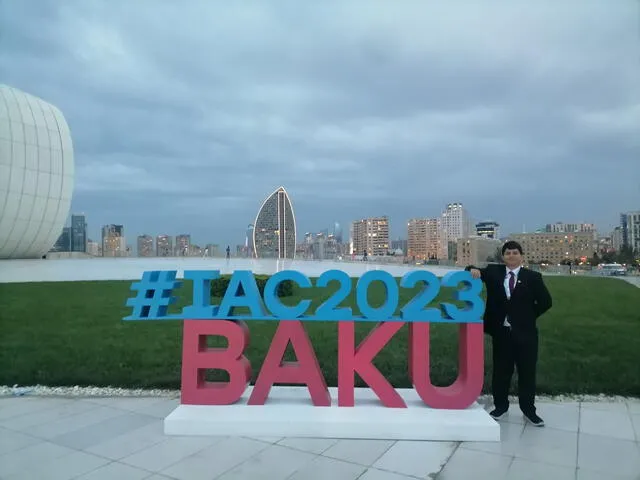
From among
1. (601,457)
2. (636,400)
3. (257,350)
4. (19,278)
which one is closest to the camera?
(601,457)

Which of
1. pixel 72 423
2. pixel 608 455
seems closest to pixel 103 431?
pixel 72 423

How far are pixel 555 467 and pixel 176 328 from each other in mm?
8494

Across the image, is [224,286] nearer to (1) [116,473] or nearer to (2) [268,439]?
(2) [268,439]

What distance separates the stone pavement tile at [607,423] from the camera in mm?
4883

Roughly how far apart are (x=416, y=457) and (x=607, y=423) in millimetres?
2355

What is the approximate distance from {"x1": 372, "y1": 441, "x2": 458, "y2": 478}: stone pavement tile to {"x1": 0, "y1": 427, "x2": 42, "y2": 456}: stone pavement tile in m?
3.28

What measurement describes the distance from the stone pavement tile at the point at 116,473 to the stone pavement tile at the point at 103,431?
0.60 metres

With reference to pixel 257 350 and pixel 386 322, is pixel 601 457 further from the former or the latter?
pixel 257 350

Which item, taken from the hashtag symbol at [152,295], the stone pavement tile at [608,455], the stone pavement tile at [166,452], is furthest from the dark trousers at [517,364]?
the hashtag symbol at [152,295]

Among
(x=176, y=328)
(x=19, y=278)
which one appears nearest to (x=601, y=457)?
(x=176, y=328)

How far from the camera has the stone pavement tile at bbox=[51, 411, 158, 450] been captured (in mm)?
4656

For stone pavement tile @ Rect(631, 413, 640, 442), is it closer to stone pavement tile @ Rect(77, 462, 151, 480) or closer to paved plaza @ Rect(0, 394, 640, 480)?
paved plaza @ Rect(0, 394, 640, 480)

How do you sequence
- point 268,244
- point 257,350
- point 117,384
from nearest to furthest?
1. point 117,384
2. point 257,350
3. point 268,244

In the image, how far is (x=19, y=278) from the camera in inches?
860
